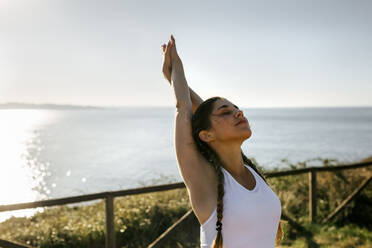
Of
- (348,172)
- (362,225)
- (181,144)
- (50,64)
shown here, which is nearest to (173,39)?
(181,144)

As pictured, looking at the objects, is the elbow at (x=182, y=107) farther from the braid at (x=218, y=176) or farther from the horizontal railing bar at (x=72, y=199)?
the horizontal railing bar at (x=72, y=199)

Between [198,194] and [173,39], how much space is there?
1095mm

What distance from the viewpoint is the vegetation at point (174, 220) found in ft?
16.6

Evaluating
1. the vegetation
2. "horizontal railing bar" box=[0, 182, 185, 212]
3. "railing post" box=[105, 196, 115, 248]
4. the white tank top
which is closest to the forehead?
the white tank top

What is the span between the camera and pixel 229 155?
1879 mm

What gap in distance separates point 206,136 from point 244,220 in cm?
47

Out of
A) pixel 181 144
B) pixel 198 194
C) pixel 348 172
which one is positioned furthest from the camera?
pixel 348 172

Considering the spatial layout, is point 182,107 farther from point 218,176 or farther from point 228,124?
point 218,176

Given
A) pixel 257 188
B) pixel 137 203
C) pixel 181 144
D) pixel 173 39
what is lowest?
pixel 137 203

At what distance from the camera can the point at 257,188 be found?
1793mm

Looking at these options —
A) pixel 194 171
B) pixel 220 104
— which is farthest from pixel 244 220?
pixel 220 104

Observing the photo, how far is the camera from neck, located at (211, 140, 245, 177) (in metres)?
1.86

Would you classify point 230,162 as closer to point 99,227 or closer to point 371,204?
point 99,227

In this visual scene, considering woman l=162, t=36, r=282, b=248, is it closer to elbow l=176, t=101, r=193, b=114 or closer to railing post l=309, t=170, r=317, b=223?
elbow l=176, t=101, r=193, b=114
